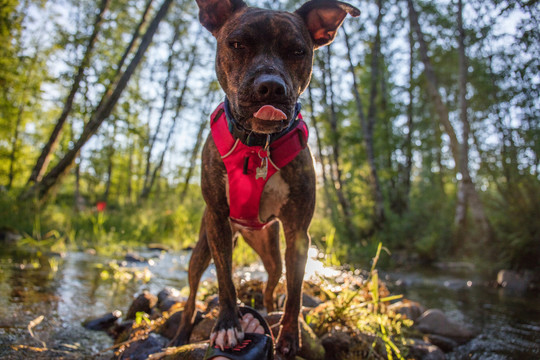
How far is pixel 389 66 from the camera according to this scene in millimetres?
21984

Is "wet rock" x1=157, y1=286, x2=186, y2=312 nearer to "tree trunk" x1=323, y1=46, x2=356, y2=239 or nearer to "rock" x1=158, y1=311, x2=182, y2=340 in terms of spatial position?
"rock" x1=158, y1=311, x2=182, y2=340

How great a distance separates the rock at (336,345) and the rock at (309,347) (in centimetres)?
19

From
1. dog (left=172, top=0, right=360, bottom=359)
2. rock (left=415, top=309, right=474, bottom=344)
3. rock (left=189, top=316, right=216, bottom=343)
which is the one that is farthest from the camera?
rock (left=415, top=309, right=474, bottom=344)

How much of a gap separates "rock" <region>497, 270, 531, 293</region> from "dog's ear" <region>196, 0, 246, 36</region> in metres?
7.91

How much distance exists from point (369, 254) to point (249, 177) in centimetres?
956

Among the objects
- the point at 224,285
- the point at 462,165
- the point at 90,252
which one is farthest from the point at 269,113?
the point at 462,165

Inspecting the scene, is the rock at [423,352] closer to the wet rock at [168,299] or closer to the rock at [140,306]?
the wet rock at [168,299]

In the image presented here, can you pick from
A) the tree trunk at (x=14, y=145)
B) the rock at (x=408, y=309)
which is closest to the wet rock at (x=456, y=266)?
the rock at (x=408, y=309)

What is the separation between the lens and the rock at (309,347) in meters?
2.81

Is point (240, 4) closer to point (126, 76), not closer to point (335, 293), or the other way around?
point (335, 293)

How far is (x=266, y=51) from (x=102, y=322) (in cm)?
319

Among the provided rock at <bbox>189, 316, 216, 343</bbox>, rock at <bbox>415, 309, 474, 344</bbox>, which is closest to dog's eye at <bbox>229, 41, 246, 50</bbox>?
rock at <bbox>189, 316, 216, 343</bbox>

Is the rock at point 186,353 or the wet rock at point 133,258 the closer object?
the rock at point 186,353

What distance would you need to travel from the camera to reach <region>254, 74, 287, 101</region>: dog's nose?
2.10 metres
